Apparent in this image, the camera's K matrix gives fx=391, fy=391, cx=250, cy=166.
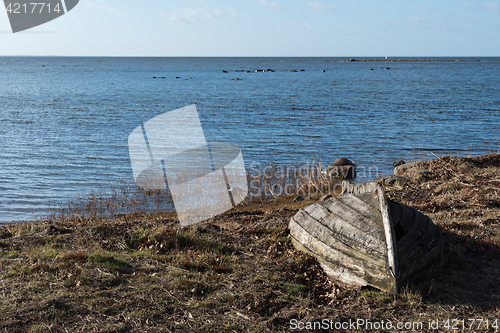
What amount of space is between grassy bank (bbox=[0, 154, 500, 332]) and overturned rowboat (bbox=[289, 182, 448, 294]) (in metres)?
0.22

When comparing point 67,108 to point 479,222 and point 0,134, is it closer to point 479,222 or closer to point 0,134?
point 0,134

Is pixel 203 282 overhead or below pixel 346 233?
below

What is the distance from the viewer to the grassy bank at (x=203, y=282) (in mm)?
5133

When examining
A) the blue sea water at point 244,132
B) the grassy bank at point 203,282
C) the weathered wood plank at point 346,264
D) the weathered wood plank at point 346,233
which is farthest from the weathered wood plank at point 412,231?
the blue sea water at point 244,132

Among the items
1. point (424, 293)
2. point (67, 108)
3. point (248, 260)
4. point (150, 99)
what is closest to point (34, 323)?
point (248, 260)

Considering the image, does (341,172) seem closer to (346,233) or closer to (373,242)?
(346,233)

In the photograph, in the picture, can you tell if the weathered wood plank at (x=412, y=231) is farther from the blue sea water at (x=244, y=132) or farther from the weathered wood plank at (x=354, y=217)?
the blue sea water at (x=244, y=132)

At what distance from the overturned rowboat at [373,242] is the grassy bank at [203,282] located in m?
0.22

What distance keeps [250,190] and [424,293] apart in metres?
A: 8.66

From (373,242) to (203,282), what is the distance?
265 centimetres

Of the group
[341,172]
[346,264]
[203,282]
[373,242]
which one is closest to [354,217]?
[373,242]

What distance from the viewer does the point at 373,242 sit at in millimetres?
5727

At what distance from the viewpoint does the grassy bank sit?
513 centimetres

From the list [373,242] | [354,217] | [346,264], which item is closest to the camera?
[373,242]
